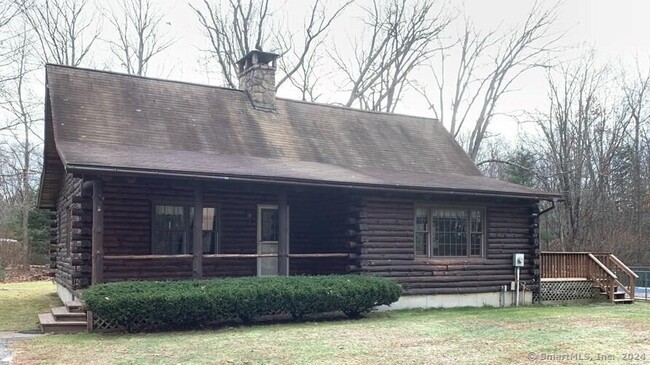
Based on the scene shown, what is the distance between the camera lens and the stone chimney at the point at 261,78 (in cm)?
1769

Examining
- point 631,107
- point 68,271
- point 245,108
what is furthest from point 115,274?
point 631,107

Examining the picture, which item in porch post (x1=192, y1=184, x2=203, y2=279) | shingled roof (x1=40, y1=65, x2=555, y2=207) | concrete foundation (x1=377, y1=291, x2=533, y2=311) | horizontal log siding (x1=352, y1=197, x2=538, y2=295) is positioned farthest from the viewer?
concrete foundation (x1=377, y1=291, x2=533, y2=311)

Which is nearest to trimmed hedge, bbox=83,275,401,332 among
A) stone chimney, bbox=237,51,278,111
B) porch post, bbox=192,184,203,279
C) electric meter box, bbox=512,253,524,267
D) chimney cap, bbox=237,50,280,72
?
porch post, bbox=192,184,203,279

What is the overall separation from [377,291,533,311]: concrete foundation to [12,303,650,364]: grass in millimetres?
1732

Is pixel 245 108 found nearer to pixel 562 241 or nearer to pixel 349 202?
pixel 349 202

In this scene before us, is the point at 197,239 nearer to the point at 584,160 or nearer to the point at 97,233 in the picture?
the point at 97,233

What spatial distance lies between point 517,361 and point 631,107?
27322 millimetres

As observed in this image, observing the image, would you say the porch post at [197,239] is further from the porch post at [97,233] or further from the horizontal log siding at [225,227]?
the porch post at [97,233]

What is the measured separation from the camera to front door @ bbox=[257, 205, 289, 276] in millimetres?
14711

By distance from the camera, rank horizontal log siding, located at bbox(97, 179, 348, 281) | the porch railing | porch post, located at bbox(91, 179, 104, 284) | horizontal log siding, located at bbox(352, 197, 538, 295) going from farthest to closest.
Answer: the porch railing
horizontal log siding, located at bbox(352, 197, 538, 295)
horizontal log siding, located at bbox(97, 179, 348, 281)
porch post, located at bbox(91, 179, 104, 284)

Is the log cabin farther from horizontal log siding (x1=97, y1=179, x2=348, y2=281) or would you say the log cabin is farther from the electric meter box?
the electric meter box

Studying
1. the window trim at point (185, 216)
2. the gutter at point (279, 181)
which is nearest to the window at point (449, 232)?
the gutter at point (279, 181)

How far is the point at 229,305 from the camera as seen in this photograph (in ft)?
37.4

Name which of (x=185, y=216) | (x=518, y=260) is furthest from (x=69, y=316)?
(x=518, y=260)
